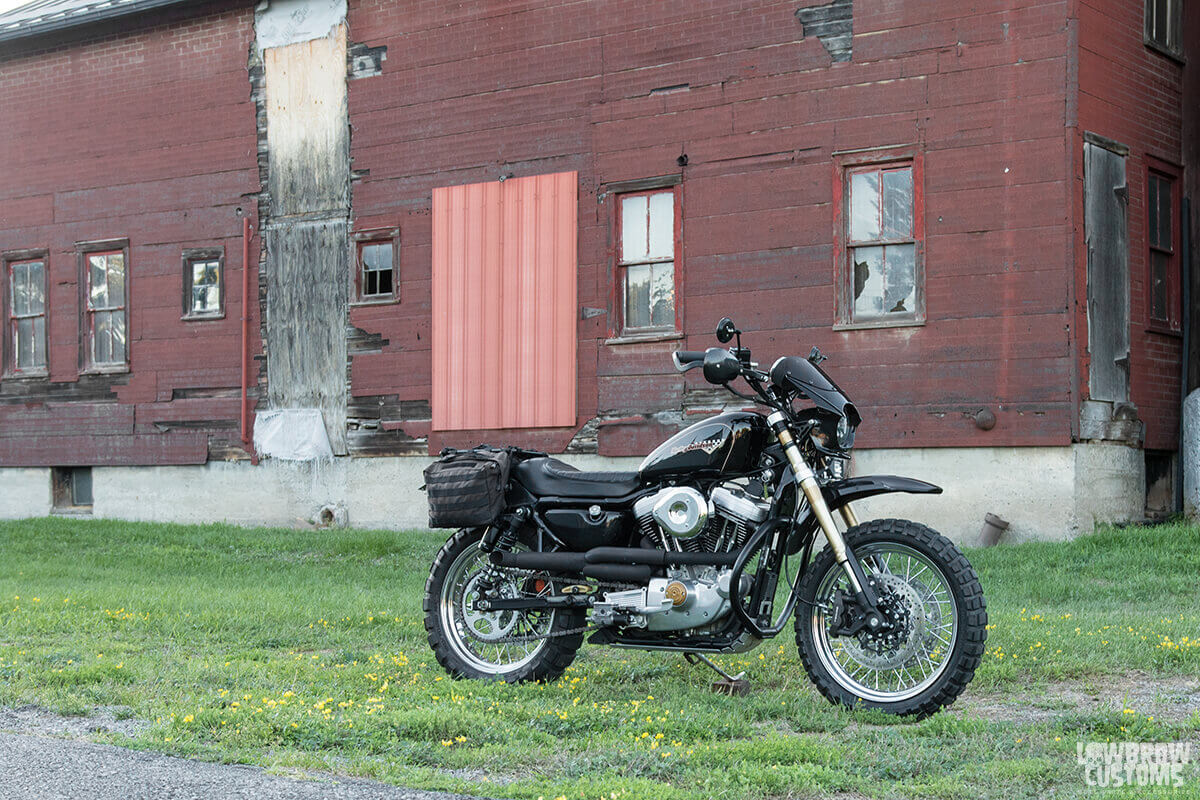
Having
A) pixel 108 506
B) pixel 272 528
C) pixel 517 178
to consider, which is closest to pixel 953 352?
pixel 517 178

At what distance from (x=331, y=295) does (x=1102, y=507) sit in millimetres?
9296

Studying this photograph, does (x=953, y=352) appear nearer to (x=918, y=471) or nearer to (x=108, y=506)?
(x=918, y=471)

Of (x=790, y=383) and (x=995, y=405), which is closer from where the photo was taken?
(x=790, y=383)

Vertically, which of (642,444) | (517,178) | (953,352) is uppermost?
(517,178)

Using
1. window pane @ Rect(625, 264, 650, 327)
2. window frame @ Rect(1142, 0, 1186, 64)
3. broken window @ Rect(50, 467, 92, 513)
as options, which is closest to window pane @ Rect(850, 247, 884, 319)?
window pane @ Rect(625, 264, 650, 327)

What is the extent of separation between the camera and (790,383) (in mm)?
6430

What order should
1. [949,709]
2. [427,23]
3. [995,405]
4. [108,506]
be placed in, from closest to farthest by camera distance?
[949,709]
[995,405]
[427,23]
[108,506]

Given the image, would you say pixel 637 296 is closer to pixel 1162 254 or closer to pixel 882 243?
pixel 882 243

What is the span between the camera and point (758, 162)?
47.5 feet

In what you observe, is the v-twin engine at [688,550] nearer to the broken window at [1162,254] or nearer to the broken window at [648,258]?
the broken window at [648,258]

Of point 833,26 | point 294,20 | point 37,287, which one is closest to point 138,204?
point 37,287

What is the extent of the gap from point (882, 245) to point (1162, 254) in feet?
10.9

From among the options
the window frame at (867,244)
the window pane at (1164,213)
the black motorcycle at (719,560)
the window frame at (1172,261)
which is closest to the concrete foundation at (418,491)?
the window frame at (867,244)

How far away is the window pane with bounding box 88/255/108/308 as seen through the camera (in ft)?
63.3
